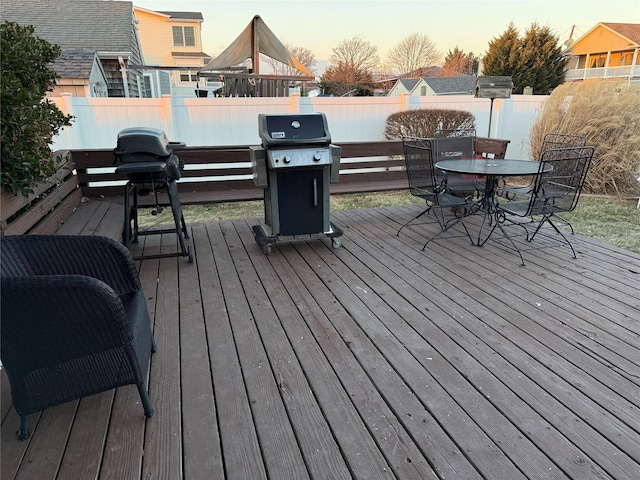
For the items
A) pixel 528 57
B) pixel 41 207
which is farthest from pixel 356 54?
pixel 41 207

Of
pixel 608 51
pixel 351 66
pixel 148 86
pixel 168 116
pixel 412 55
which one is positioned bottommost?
pixel 168 116

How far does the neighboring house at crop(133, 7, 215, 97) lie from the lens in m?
20.6

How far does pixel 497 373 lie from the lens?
192 centimetres

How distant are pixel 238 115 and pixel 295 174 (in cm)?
394

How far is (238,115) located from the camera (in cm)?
686

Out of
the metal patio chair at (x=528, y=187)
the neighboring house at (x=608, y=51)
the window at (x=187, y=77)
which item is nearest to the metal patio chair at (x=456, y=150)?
the metal patio chair at (x=528, y=187)

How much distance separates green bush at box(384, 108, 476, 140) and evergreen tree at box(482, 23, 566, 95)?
10075 millimetres

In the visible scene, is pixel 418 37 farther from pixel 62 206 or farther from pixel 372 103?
pixel 62 206

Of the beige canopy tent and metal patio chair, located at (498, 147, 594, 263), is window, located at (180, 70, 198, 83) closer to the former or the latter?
the beige canopy tent

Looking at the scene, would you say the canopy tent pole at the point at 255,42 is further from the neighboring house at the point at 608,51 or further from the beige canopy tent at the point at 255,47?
the neighboring house at the point at 608,51

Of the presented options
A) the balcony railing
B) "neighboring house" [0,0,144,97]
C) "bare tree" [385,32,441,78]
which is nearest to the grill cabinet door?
"neighboring house" [0,0,144,97]

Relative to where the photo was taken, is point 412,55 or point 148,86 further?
point 412,55

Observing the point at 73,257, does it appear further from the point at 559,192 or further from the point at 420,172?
the point at 559,192

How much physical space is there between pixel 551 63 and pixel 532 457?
18426 mm
